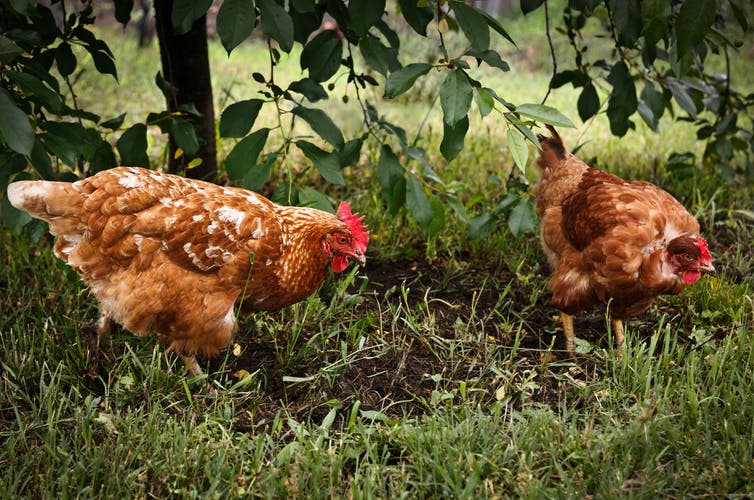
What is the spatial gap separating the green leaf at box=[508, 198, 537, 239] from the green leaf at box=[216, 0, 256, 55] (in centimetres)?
163

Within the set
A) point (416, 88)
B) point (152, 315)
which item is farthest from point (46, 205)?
point (416, 88)

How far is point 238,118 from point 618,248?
1.75m

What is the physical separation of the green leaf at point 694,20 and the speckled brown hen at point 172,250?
1.48 metres

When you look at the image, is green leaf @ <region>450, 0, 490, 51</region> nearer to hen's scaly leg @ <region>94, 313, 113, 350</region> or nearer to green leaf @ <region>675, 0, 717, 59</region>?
green leaf @ <region>675, 0, 717, 59</region>

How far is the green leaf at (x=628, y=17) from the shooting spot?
261cm

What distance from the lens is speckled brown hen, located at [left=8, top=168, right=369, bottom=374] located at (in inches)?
108

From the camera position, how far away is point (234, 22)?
2.29 m

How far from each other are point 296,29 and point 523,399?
6.10 ft

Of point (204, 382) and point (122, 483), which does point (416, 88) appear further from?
point (122, 483)

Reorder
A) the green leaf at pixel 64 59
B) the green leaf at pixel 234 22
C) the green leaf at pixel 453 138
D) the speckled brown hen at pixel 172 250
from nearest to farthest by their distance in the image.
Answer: the green leaf at pixel 234 22, the green leaf at pixel 453 138, the speckled brown hen at pixel 172 250, the green leaf at pixel 64 59

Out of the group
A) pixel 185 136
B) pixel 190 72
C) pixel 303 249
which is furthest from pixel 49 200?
pixel 190 72

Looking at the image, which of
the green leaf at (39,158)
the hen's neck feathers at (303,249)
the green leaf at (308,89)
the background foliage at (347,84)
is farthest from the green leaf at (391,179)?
the green leaf at (39,158)

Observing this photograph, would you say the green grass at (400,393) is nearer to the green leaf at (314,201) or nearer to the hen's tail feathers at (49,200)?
the green leaf at (314,201)

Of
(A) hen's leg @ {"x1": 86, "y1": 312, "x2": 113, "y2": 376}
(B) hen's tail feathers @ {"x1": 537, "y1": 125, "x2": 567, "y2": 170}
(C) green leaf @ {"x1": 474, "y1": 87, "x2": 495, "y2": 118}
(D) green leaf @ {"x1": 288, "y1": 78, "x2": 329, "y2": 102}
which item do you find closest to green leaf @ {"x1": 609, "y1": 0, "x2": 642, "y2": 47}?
(C) green leaf @ {"x1": 474, "y1": 87, "x2": 495, "y2": 118}
